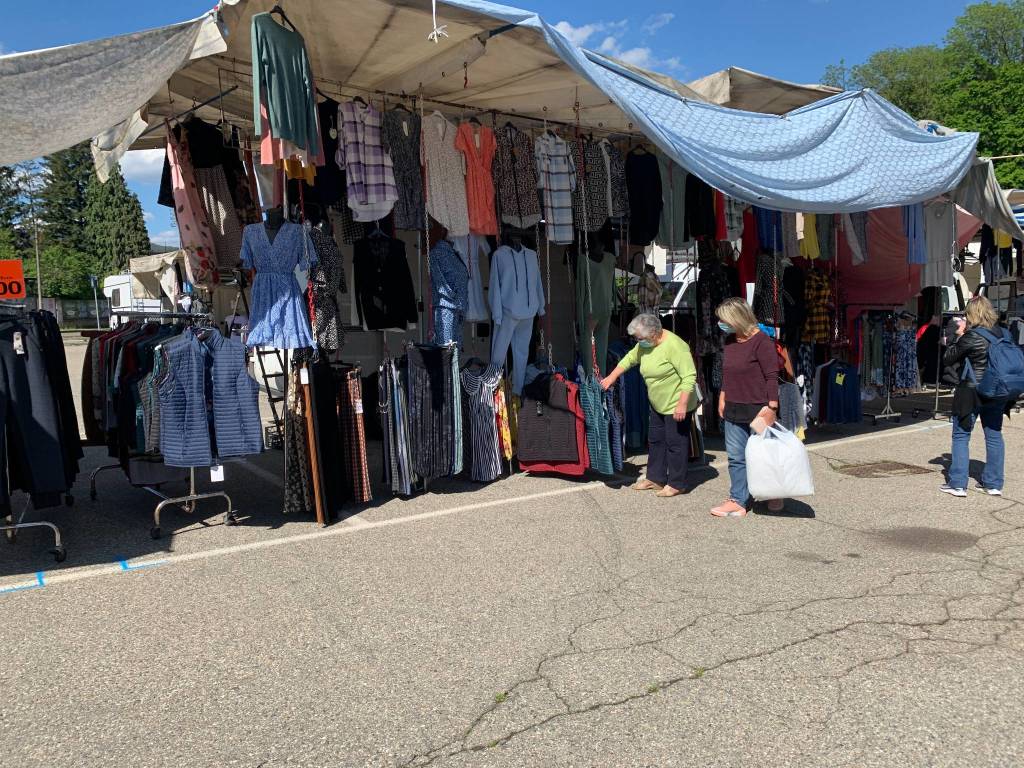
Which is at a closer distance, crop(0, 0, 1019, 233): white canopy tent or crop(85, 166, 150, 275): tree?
crop(0, 0, 1019, 233): white canopy tent

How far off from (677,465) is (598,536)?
1.34 m

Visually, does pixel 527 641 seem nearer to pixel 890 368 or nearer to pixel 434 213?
pixel 434 213

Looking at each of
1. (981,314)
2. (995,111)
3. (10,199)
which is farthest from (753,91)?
→ (10,199)

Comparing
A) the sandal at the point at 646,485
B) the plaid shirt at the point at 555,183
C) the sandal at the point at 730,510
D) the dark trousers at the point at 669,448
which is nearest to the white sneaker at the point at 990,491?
the sandal at the point at 730,510

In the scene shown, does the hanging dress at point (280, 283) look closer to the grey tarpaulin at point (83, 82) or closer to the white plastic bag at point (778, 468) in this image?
the grey tarpaulin at point (83, 82)

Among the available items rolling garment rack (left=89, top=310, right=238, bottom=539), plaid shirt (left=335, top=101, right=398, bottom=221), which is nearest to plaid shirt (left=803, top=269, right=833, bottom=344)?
plaid shirt (left=335, top=101, right=398, bottom=221)

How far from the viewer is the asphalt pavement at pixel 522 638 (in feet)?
9.43

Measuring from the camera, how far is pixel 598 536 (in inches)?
213

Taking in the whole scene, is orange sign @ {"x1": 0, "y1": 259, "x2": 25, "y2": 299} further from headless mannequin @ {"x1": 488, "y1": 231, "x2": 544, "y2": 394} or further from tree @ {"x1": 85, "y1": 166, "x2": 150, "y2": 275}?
tree @ {"x1": 85, "y1": 166, "x2": 150, "y2": 275}

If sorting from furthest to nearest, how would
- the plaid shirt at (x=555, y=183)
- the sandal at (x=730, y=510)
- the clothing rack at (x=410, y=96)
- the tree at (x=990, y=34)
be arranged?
the tree at (x=990, y=34) < the plaid shirt at (x=555, y=183) < the clothing rack at (x=410, y=96) < the sandal at (x=730, y=510)

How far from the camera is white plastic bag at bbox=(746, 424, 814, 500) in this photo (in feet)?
18.0

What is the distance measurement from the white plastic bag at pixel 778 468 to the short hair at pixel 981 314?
193 centimetres

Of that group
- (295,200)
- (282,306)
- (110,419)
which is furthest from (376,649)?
(295,200)

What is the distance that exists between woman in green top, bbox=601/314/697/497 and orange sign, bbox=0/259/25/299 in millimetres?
4690
